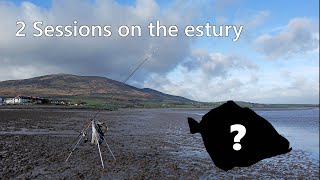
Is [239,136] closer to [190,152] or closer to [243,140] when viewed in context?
[243,140]

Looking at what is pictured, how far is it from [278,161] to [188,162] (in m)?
5.55

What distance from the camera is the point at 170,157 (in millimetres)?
21016

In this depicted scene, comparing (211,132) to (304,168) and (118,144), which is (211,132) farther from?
(118,144)

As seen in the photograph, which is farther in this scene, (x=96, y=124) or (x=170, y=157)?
(x=170, y=157)

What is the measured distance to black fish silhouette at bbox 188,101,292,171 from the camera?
90.6 inches

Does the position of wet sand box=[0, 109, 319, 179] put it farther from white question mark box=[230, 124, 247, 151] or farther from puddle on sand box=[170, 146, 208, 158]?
white question mark box=[230, 124, 247, 151]

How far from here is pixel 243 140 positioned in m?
2.30

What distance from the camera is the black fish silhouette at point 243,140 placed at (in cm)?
230

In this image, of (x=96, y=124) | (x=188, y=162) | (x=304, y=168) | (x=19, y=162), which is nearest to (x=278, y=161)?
(x=304, y=168)

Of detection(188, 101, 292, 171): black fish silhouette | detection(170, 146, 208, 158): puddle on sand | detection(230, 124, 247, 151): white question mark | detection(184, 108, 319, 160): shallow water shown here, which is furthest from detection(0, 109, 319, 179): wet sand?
detection(230, 124, 247, 151): white question mark

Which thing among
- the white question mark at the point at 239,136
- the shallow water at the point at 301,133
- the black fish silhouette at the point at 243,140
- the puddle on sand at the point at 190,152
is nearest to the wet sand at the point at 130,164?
the puddle on sand at the point at 190,152

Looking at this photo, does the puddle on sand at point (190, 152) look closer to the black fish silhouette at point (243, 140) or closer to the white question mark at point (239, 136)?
the black fish silhouette at point (243, 140)

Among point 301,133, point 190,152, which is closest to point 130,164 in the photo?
point 190,152

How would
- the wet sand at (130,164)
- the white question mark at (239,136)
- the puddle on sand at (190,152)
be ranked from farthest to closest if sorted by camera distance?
the puddle on sand at (190,152)
the wet sand at (130,164)
the white question mark at (239,136)
